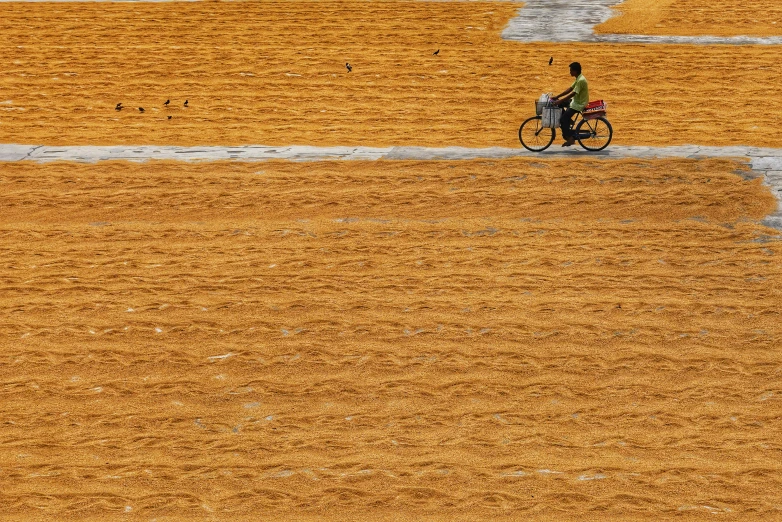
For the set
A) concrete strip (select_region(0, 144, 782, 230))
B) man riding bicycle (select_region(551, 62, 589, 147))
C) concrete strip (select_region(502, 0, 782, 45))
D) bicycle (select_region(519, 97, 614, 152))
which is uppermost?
concrete strip (select_region(502, 0, 782, 45))

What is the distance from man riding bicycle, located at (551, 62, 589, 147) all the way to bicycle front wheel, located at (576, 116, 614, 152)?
152 millimetres

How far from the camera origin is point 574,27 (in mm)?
20812

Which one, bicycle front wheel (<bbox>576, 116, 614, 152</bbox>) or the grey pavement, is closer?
the grey pavement

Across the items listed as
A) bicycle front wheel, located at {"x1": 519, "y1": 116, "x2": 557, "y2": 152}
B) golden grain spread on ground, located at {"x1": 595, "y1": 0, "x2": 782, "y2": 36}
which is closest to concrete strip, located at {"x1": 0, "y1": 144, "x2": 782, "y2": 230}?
bicycle front wheel, located at {"x1": 519, "y1": 116, "x2": 557, "y2": 152}

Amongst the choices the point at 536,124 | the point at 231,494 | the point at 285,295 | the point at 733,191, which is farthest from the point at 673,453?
the point at 536,124

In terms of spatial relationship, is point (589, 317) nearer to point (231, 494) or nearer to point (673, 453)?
point (673, 453)

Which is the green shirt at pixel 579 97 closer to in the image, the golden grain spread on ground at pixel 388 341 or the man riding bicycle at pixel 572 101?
the man riding bicycle at pixel 572 101

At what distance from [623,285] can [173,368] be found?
5.19m

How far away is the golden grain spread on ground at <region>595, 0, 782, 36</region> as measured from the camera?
20547 millimetres

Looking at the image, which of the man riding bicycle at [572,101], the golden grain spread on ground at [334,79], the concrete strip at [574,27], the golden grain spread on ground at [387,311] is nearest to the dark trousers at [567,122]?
the man riding bicycle at [572,101]

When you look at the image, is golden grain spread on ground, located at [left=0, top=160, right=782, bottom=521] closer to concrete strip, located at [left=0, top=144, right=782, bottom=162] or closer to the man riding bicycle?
concrete strip, located at [left=0, top=144, right=782, bottom=162]

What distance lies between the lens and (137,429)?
944cm

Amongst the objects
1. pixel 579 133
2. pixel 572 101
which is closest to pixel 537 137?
pixel 579 133

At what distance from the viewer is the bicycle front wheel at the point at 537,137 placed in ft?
48.7
